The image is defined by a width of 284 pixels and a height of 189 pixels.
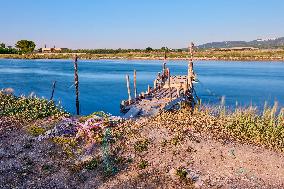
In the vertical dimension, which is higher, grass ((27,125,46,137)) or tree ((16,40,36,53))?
tree ((16,40,36,53))

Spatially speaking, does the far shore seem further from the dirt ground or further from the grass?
the dirt ground

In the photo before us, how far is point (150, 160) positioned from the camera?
515 inches

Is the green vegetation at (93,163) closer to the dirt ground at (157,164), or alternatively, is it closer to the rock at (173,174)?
the dirt ground at (157,164)

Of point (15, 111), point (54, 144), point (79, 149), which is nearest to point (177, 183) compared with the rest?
point (79, 149)

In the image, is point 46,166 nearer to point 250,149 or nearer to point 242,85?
point 250,149

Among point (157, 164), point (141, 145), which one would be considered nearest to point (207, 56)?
point (141, 145)

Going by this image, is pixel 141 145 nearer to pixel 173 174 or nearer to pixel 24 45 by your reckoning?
pixel 173 174

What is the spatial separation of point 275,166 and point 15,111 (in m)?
11.7

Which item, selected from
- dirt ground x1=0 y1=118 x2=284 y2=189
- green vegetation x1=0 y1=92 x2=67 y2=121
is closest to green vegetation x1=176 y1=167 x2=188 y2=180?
dirt ground x1=0 y1=118 x2=284 y2=189

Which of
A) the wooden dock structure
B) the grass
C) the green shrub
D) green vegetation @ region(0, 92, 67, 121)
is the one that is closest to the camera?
the green shrub

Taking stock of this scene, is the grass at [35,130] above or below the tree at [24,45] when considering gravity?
below

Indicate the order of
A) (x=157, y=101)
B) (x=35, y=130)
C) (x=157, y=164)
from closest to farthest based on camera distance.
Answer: (x=157, y=164) → (x=35, y=130) → (x=157, y=101)

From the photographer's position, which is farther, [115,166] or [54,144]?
[54,144]

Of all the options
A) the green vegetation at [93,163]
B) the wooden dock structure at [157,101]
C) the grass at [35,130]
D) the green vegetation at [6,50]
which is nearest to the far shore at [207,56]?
the green vegetation at [6,50]
